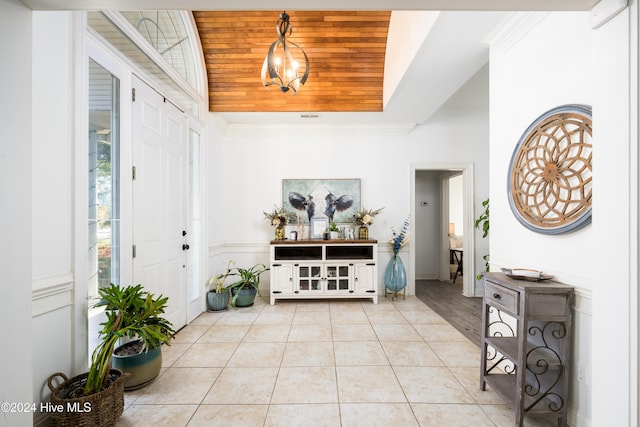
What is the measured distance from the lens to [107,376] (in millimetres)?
1776

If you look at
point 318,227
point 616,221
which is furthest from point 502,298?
point 318,227

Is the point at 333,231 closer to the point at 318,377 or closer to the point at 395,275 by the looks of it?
the point at 395,275

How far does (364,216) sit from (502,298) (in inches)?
107

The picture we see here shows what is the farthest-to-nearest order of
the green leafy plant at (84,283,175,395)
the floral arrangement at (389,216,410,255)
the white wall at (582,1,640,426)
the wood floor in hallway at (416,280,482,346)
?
the floral arrangement at (389,216,410,255), the wood floor in hallway at (416,280,482,346), the green leafy plant at (84,283,175,395), the white wall at (582,1,640,426)

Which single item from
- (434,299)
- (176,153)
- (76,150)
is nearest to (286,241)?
(176,153)

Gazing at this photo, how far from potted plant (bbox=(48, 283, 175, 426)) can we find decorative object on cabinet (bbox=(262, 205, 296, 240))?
242 cm

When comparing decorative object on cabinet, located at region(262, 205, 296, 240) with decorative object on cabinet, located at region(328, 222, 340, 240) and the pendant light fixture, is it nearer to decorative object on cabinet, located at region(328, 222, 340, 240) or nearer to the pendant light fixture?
decorative object on cabinet, located at region(328, 222, 340, 240)

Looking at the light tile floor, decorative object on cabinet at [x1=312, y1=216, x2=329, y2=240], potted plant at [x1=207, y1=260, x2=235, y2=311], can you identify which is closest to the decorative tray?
the light tile floor

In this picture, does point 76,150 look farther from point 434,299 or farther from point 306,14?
point 434,299

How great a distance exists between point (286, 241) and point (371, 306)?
153cm

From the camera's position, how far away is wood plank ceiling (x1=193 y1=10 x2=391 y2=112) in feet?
11.4

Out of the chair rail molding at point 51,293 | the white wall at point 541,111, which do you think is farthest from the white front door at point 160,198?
the white wall at point 541,111

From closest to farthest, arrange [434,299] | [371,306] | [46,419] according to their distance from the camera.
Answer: [46,419] → [371,306] → [434,299]

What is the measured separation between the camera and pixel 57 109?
5.51ft
